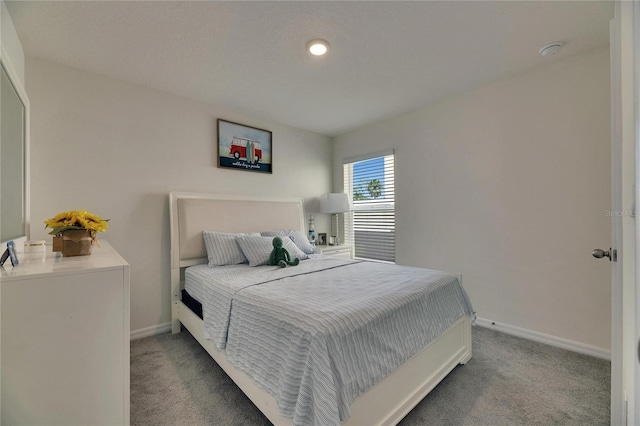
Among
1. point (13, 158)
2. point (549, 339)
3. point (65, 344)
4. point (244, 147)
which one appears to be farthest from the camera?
point (244, 147)

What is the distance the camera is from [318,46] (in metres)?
→ 2.02

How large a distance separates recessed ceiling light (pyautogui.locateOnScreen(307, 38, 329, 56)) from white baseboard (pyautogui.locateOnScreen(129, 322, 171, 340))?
2.92 meters

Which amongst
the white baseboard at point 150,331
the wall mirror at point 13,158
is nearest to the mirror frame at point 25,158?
the wall mirror at point 13,158

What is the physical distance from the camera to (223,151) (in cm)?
320

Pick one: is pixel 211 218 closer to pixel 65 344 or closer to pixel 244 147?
pixel 244 147

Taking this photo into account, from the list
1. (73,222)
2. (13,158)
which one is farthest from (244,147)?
(73,222)

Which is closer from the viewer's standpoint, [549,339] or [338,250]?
[549,339]

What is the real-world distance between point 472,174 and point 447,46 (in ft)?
4.39

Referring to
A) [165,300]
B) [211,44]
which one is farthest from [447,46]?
[165,300]

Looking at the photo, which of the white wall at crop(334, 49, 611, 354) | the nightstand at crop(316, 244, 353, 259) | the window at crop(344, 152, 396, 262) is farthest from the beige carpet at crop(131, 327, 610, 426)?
the nightstand at crop(316, 244, 353, 259)

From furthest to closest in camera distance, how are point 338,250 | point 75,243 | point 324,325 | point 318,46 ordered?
point 338,250
point 318,46
point 75,243
point 324,325

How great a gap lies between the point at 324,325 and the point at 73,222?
144 cm

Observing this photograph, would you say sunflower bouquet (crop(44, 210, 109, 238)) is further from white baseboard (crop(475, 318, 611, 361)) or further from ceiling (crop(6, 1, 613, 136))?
white baseboard (crop(475, 318, 611, 361))

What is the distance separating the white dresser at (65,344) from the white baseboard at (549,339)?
3024 mm
